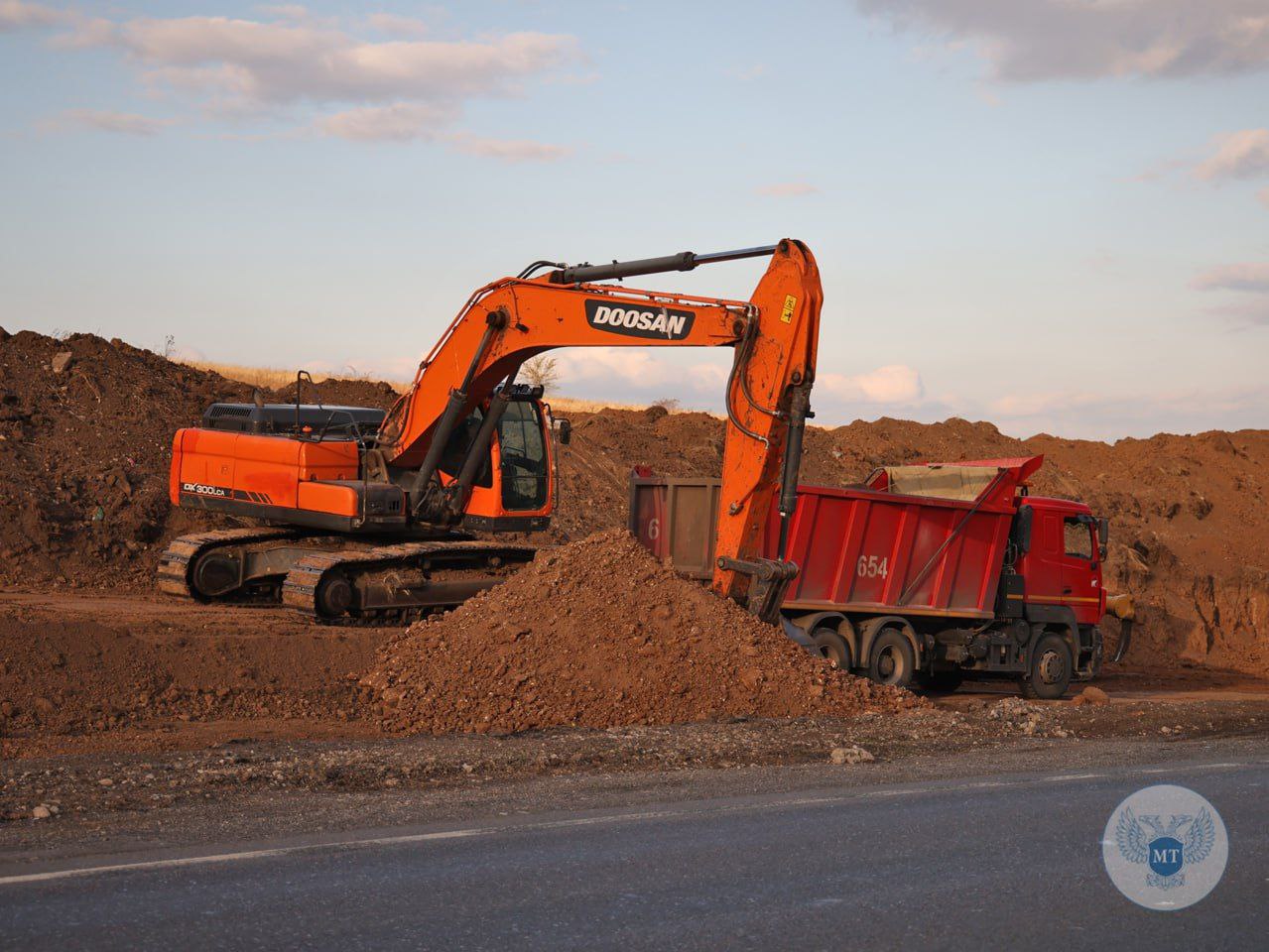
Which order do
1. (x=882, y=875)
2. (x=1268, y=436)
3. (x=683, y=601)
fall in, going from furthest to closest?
1. (x=1268, y=436)
2. (x=683, y=601)
3. (x=882, y=875)

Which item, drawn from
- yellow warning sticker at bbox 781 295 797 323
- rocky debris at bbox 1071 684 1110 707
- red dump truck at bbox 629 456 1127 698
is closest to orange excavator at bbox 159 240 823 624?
yellow warning sticker at bbox 781 295 797 323

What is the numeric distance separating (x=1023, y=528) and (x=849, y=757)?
29.5 ft

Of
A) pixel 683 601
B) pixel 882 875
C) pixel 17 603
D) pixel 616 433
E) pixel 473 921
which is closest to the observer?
pixel 473 921

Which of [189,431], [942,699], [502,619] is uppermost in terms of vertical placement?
[189,431]

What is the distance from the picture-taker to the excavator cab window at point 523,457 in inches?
708

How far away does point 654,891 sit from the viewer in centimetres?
639

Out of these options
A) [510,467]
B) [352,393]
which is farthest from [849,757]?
[352,393]

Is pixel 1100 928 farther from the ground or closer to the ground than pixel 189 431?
closer to the ground

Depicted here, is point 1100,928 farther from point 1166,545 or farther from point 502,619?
point 1166,545

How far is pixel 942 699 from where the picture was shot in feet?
59.4

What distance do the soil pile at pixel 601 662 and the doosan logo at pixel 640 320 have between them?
7.43 feet

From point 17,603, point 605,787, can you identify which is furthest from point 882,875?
point 17,603

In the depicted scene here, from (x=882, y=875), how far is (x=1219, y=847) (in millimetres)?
2197

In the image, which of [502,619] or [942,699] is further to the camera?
[942,699]
